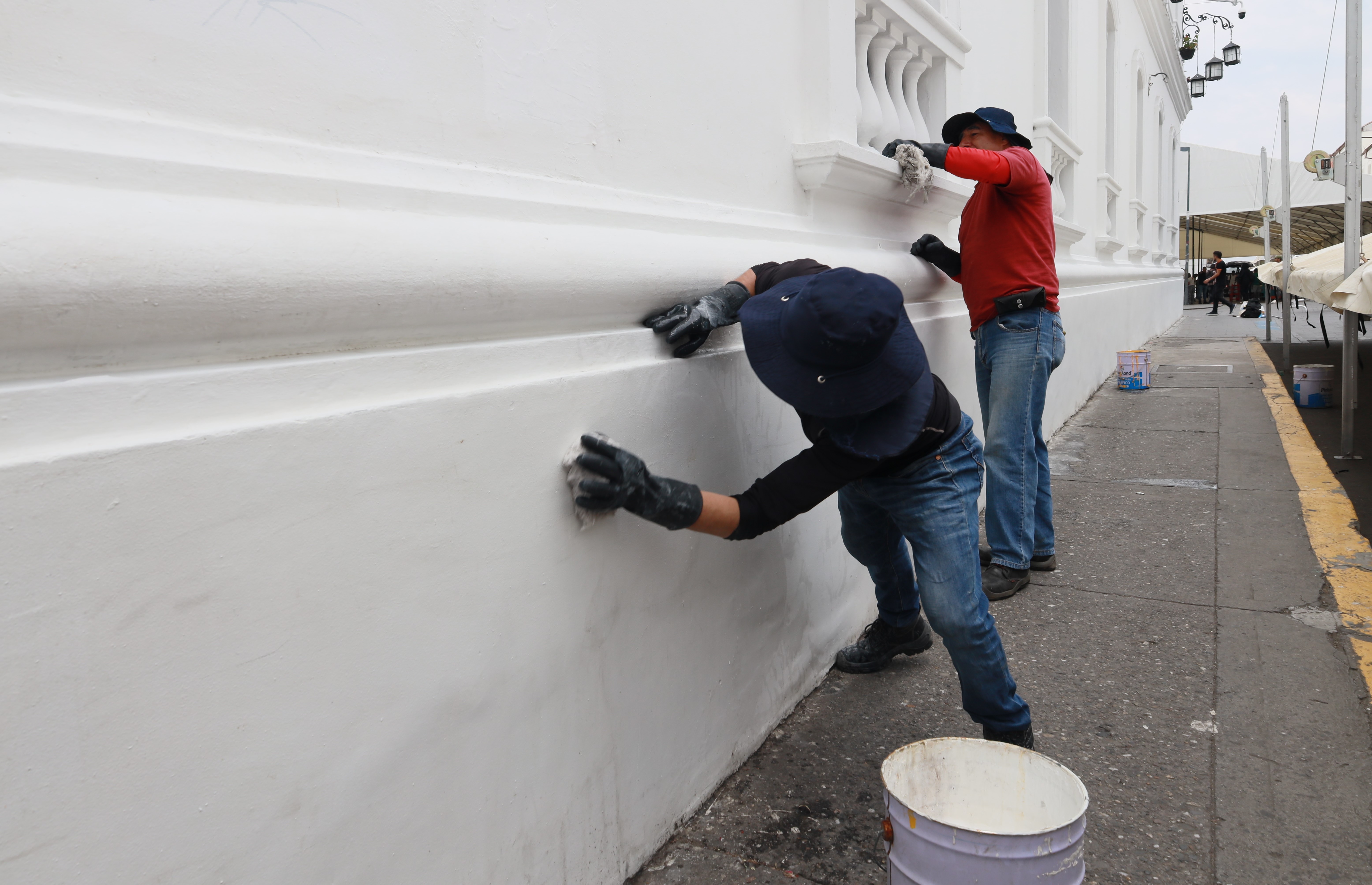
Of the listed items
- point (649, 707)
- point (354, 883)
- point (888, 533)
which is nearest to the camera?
point (354, 883)

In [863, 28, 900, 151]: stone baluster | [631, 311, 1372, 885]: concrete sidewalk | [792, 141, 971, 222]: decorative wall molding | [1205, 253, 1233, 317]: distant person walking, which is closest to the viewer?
[631, 311, 1372, 885]: concrete sidewalk

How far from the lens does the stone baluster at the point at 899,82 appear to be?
4.05 metres

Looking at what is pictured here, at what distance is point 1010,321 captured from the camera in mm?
3691

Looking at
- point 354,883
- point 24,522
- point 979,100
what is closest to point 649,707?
point 354,883

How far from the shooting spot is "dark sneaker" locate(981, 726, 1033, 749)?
240 cm

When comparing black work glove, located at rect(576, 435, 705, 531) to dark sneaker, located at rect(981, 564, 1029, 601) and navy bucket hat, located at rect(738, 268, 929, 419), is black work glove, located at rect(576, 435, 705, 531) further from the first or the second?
dark sneaker, located at rect(981, 564, 1029, 601)

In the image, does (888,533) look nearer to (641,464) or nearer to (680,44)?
(641,464)

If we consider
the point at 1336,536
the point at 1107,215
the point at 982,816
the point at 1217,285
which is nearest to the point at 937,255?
the point at 1336,536

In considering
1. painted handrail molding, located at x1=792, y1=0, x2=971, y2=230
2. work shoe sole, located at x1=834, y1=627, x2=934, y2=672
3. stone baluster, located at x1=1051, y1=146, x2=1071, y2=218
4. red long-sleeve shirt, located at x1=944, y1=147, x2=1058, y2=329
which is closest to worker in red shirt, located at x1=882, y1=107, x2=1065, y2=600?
red long-sleeve shirt, located at x1=944, y1=147, x2=1058, y2=329

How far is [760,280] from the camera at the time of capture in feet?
7.74

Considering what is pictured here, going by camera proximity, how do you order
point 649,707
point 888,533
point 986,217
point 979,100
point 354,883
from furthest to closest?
point 979,100, point 986,217, point 888,533, point 649,707, point 354,883

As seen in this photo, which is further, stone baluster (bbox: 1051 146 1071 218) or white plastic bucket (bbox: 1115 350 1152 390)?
white plastic bucket (bbox: 1115 350 1152 390)

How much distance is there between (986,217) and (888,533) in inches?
63.8

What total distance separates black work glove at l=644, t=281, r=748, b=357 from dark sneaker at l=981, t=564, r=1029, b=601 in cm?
199
